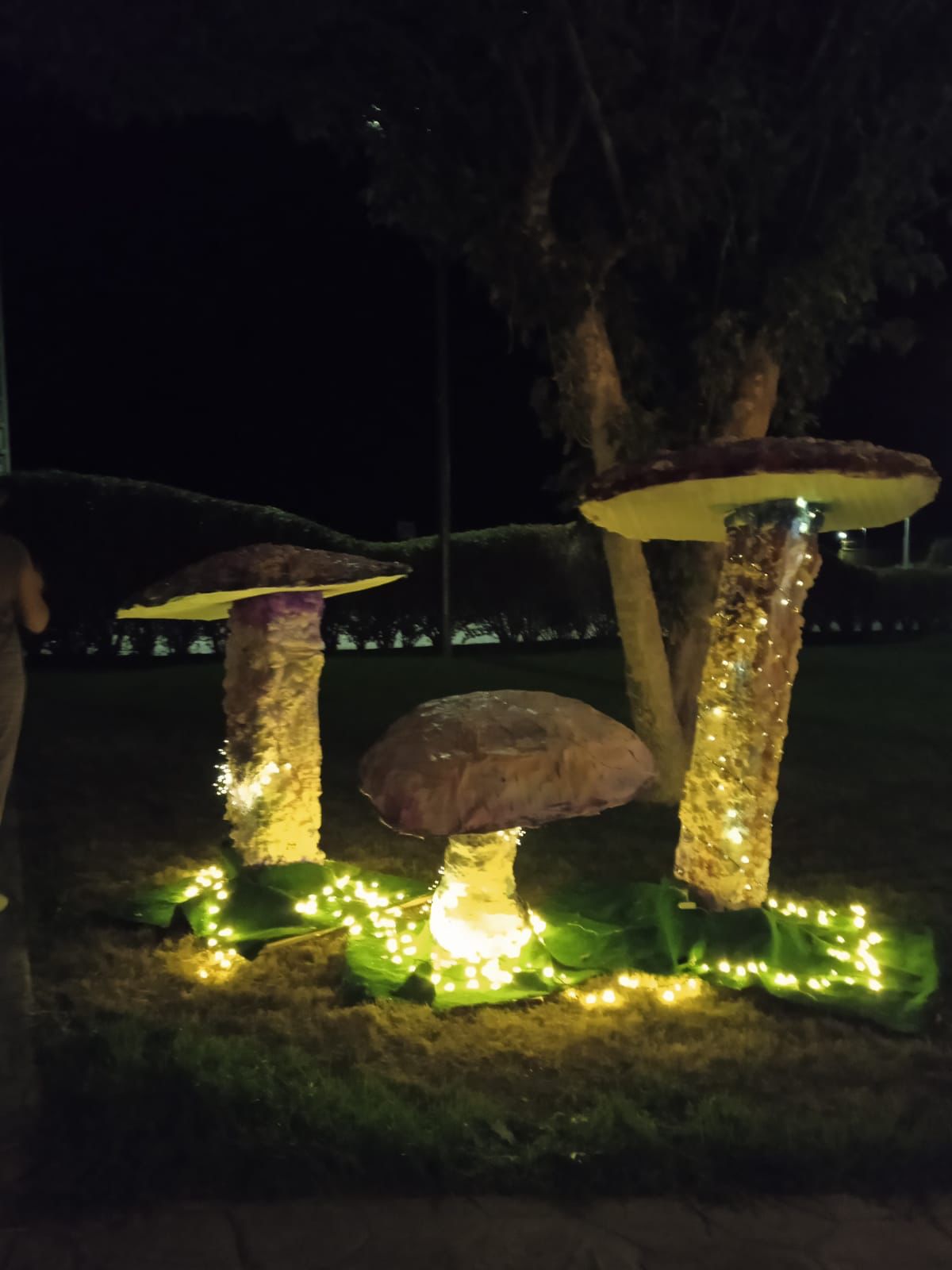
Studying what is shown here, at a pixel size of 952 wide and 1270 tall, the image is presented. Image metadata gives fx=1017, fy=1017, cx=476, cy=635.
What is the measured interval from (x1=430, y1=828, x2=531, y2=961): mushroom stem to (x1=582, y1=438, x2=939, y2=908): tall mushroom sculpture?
1073 mm

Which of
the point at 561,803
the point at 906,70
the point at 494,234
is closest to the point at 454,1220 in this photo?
the point at 561,803

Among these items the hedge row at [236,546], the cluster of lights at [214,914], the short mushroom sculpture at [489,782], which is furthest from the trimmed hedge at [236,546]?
the short mushroom sculpture at [489,782]

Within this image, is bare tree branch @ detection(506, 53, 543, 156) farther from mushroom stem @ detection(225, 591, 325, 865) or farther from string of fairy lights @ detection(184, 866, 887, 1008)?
string of fairy lights @ detection(184, 866, 887, 1008)

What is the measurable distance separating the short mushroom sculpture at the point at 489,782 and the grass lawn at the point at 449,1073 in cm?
52

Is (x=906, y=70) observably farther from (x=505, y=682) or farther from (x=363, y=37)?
(x=505, y=682)

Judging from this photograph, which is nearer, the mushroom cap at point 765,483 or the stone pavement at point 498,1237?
the stone pavement at point 498,1237

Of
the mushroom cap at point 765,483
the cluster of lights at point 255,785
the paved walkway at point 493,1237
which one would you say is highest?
the mushroom cap at point 765,483

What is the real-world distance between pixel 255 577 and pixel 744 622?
2385 mm

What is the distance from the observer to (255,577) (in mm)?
5016

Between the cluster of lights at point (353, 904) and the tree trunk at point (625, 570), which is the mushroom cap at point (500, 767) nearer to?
the cluster of lights at point (353, 904)

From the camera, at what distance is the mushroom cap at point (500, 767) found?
413cm

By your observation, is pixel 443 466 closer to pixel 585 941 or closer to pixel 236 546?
pixel 236 546

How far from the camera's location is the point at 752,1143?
324 centimetres

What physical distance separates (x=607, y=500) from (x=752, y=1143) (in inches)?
107
